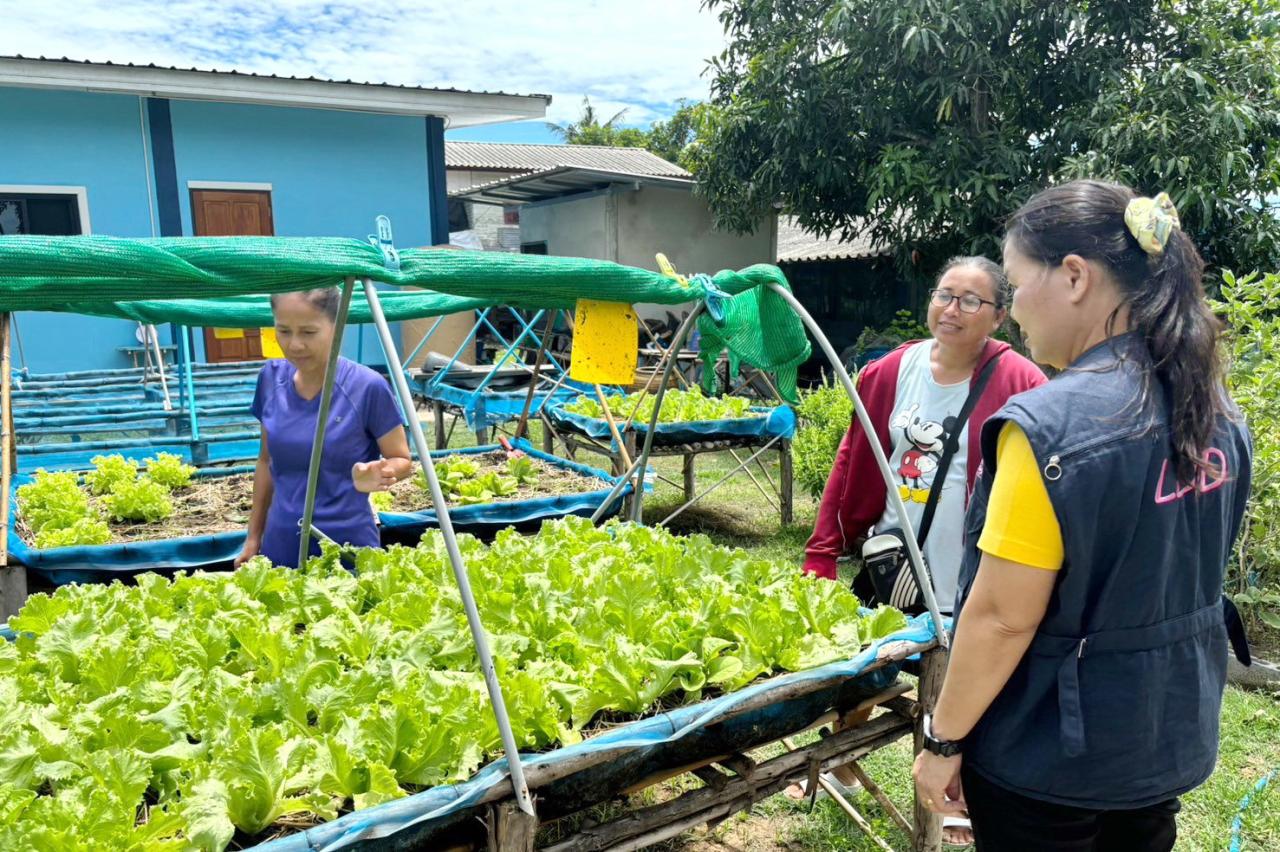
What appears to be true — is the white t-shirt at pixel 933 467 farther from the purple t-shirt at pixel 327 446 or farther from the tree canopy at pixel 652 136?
the tree canopy at pixel 652 136

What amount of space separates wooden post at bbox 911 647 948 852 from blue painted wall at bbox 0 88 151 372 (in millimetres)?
9765

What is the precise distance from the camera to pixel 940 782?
1549mm

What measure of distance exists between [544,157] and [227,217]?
13.6 metres

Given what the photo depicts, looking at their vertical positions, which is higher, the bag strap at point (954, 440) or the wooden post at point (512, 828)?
the bag strap at point (954, 440)

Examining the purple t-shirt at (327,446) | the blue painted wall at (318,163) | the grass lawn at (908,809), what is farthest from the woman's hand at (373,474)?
the blue painted wall at (318,163)

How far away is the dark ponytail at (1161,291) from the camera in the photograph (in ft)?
4.39

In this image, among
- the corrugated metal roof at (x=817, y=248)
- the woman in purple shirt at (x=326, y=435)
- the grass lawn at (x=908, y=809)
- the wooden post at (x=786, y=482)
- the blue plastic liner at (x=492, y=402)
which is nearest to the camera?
the woman in purple shirt at (x=326, y=435)

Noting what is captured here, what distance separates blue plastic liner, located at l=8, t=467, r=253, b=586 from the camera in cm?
380

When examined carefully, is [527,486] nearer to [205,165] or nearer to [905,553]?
[905,553]

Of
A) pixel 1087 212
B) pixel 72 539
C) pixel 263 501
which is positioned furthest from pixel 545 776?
pixel 72 539

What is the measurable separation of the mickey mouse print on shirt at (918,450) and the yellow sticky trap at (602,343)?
2.82 feet

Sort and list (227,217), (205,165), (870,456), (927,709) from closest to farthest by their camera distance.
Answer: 1. (927,709)
2. (870,456)
3. (205,165)
4. (227,217)

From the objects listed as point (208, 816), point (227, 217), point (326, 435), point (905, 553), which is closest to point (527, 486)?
point (326, 435)

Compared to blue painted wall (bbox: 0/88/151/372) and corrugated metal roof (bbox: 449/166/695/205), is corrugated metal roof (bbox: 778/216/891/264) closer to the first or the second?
corrugated metal roof (bbox: 449/166/695/205)
